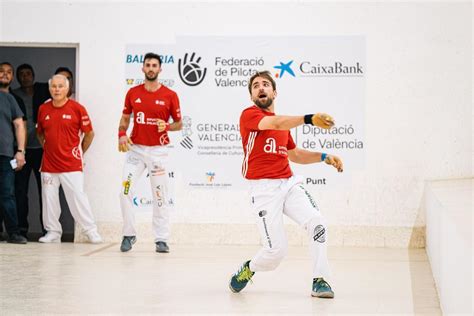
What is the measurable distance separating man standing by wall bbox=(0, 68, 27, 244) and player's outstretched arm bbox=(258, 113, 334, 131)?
4.49 m

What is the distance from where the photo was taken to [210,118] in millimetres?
9336

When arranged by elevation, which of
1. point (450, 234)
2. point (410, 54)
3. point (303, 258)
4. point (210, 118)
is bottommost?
point (303, 258)

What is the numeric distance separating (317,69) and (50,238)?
3.39 meters

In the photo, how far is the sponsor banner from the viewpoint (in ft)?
30.0

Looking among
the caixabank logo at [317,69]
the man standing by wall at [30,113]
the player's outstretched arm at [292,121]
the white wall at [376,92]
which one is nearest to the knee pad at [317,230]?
the player's outstretched arm at [292,121]

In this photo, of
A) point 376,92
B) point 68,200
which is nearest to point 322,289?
point 376,92

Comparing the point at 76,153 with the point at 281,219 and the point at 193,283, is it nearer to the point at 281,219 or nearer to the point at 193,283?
the point at 193,283

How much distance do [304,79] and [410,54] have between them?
3.79ft

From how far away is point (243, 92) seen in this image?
30.6ft

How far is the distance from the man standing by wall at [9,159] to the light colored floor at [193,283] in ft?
1.38

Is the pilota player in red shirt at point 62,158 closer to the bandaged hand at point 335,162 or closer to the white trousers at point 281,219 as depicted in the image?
the white trousers at point 281,219

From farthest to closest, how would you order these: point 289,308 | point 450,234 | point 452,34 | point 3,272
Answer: point 452,34 < point 3,272 < point 289,308 < point 450,234

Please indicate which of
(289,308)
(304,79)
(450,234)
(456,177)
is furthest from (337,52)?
(450,234)

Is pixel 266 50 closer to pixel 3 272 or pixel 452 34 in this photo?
pixel 452 34
